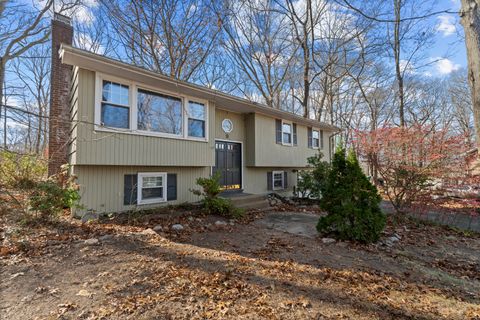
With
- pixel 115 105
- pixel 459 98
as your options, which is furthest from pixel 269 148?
pixel 459 98

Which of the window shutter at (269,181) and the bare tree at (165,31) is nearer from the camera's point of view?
the window shutter at (269,181)

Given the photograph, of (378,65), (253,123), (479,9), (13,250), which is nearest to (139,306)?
(13,250)

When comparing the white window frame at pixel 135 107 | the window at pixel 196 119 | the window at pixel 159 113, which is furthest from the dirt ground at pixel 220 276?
the window at pixel 196 119

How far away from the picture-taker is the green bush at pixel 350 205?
499cm

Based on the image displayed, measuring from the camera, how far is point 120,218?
5.96m

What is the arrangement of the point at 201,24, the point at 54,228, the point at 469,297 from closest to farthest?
1. the point at 469,297
2. the point at 54,228
3. the point at 201,24

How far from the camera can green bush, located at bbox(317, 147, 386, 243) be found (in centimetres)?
499

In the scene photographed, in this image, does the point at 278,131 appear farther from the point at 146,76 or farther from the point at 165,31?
the point at 165,31

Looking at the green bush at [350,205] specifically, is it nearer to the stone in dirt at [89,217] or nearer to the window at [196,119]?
the window at [196,119]

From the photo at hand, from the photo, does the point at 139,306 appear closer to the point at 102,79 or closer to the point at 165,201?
the point at 165,201

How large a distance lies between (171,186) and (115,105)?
9.43ft

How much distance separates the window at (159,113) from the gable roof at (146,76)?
0.34 metres

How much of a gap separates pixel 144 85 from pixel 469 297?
778 cm

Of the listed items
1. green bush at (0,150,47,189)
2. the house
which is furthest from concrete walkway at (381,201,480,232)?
green bush at (0,150,47,189)
